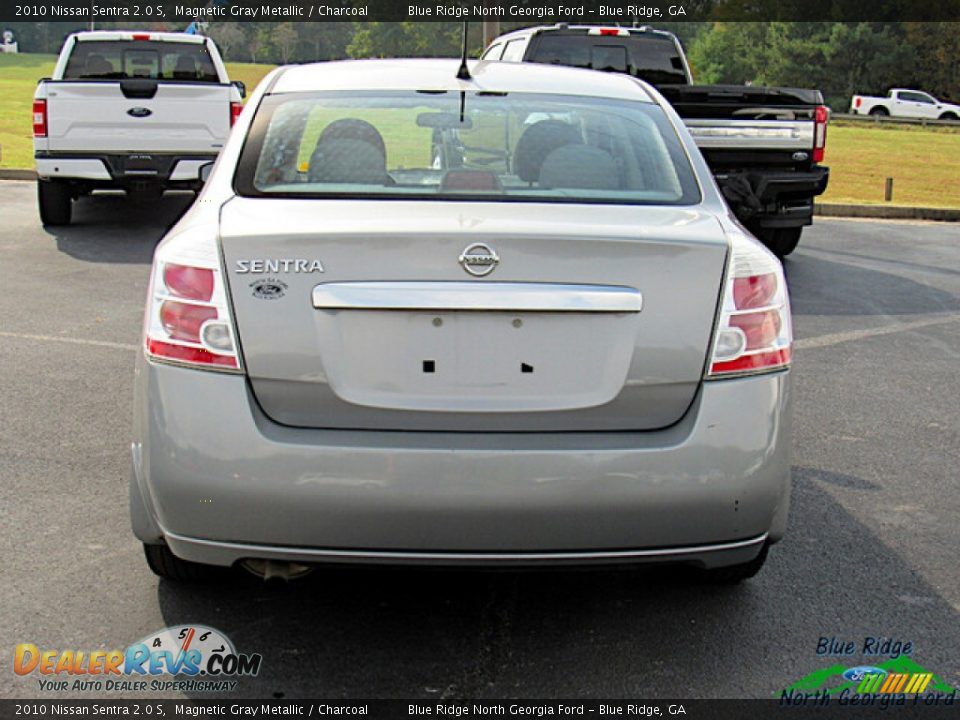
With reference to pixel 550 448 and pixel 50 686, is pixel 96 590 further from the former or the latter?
pixel 550 448

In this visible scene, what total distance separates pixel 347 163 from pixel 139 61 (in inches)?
484

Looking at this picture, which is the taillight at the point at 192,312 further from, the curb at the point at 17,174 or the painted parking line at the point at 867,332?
the curb at the point at 17,174

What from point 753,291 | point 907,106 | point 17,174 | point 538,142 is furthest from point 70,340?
point 907,106

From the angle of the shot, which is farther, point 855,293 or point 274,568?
point 855,293

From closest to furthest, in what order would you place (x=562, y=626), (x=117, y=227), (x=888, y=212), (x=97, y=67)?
(x=562, y=626) → (x=117, y=227) → (x=97, y=67) → (x=888, y=212)

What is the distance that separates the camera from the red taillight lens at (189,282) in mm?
3346

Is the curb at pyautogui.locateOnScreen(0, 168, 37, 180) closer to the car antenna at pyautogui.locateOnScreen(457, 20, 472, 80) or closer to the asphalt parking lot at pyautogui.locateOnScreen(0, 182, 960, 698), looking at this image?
the asphalt parking lot at pyautogui.locateOnScreen(0, 182, 960, 698)

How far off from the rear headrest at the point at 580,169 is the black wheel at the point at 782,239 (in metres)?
8.35

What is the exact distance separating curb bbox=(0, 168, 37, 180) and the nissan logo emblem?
625 inches

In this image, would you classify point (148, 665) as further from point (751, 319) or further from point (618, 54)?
point (618, 54)

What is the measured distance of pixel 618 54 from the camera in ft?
47.4

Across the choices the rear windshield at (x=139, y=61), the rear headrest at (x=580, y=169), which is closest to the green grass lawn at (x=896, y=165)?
the rear windshield at (x=139, y=61)

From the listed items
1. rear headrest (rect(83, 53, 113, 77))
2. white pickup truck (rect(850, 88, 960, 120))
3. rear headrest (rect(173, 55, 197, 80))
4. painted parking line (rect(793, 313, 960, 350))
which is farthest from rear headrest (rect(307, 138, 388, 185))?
white pickup truck (rect(850, 88, 960, 120))

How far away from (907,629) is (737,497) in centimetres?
87
